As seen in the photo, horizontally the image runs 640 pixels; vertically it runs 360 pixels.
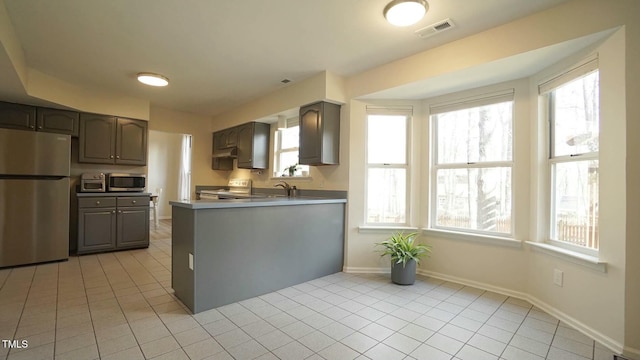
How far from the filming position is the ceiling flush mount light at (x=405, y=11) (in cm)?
215

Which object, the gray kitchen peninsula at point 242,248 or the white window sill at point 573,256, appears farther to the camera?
the gray kitchen peninsula at point 242,248

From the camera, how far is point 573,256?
7.67ft

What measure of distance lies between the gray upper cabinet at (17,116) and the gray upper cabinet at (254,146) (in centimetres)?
289

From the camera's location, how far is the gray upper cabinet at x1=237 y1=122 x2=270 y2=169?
16.6 feet

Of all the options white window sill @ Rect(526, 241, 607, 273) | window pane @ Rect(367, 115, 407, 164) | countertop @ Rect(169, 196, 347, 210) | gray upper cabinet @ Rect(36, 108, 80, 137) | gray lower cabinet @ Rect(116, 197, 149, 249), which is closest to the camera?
white window sill @ Rect(526, 241, 607, 273)

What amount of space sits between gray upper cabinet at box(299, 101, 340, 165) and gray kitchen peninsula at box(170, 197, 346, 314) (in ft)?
2.04

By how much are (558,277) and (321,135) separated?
2779 mm

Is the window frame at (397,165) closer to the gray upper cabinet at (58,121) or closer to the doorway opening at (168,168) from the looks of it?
the gray upper cabinet at (58,121)

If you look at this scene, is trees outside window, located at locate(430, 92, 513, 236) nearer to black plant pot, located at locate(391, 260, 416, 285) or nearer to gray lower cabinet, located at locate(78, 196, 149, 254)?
black plant pot, located at locate(391, 260, 416, 285)

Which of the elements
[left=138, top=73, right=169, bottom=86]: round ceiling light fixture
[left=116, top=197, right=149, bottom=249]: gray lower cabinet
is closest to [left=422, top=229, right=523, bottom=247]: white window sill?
[left=138, top=73, right=169, bottom=86]: round ceiling light fixture

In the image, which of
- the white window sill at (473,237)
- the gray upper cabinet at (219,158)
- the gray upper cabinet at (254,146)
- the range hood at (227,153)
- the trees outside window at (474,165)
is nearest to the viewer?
the white window sill at (473,237)

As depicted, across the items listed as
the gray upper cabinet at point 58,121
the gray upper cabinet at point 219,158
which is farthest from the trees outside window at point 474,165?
the gray upper cabinet at point 58,121

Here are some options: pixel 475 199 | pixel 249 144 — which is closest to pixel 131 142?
pixel 249 144

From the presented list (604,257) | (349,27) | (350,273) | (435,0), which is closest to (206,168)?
(350,273)
